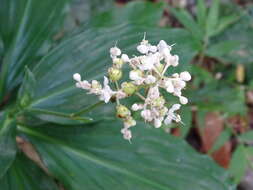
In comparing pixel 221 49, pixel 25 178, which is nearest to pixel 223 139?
pixel 221 49

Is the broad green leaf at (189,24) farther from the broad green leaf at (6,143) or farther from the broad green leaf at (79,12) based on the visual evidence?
the broad green leaf at (6,143)

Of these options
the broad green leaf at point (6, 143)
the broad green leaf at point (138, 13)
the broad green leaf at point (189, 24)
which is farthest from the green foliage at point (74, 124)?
the broad green leaf at point (189, 24)

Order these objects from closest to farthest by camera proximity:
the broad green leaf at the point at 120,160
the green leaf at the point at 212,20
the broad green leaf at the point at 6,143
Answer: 1. the broad green leaf at the point at 6,143
2. the broad green leaf at the point at 120,160
3. the green leaf at the point at 212,20

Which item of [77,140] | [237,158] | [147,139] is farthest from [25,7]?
[237,158]

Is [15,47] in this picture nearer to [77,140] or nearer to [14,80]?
[14,80]

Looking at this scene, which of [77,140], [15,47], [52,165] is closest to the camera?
[52,165]

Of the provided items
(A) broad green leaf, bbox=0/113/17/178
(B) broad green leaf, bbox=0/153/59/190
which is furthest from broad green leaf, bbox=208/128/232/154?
(A) broad green leaf, bbox=0/113/17/178
